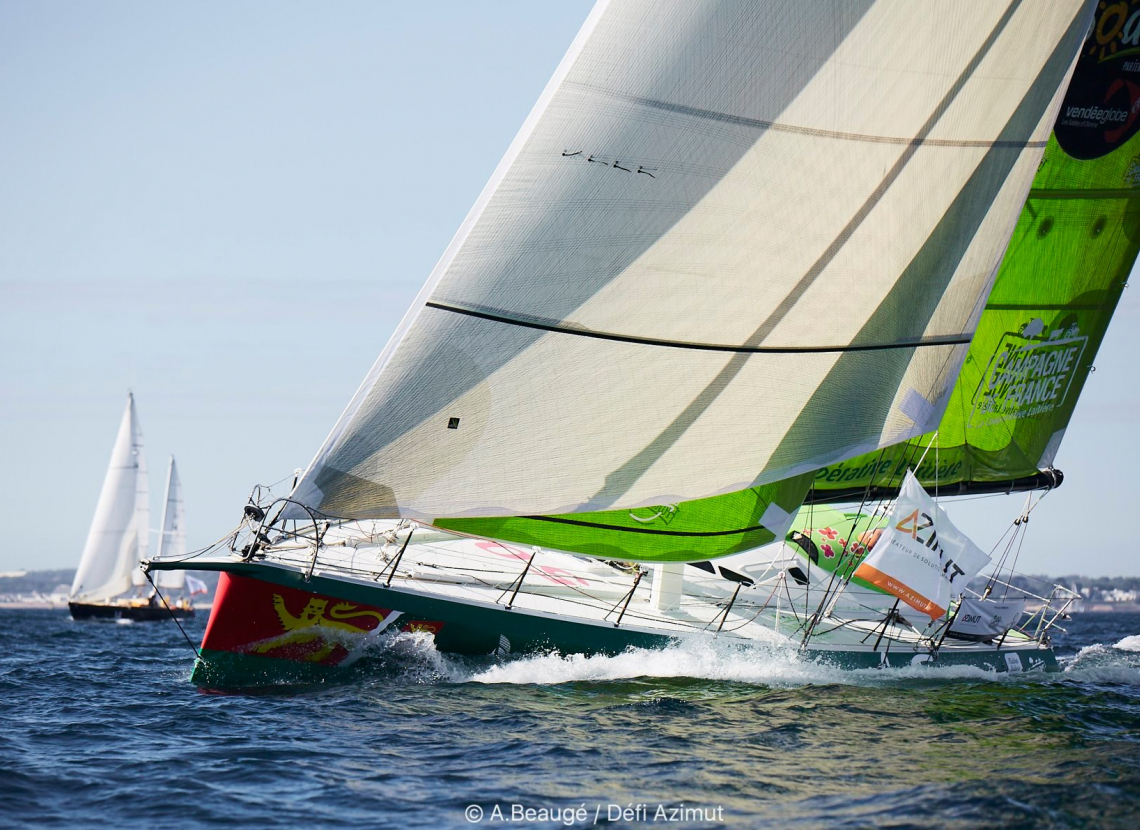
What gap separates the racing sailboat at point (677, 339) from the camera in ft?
33.2

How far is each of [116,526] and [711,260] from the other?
41.3 meters

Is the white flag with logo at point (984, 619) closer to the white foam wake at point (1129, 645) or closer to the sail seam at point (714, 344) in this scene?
the sail seam at point (714, 344)

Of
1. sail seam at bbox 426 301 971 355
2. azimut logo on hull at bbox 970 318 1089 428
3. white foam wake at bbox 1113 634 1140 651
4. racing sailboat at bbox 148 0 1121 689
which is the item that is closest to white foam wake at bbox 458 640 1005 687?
racing sailboat at bbox 148 0 1121 689

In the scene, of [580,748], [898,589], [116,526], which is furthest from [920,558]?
[116,526]

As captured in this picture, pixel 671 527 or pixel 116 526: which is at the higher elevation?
pixel 671 527

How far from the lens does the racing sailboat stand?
33.2 ft

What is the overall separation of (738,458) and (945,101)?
4406 millimetres

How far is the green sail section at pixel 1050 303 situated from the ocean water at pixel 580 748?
4045 mm

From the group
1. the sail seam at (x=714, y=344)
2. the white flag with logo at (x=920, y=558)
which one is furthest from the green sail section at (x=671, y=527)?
the sail seam at (x=714, y=344)

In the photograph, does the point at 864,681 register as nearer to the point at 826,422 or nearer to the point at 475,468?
the point at 826,422

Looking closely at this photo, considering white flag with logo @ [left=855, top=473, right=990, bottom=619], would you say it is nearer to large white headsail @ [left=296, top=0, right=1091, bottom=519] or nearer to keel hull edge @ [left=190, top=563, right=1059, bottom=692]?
large white headsail @ [left=296, top=0, right=1091, bottom=519]

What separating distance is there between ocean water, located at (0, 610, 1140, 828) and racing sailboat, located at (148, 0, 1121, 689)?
0.57 meters

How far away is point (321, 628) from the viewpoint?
1093 cm

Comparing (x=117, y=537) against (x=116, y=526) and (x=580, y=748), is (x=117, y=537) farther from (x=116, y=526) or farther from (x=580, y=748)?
(x=580, y=748)
